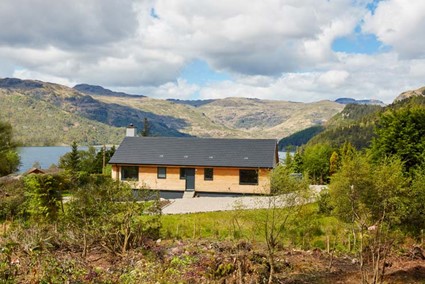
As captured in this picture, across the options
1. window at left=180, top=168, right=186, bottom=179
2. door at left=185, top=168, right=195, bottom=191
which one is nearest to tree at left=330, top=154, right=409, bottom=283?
door at left=185, top=168, right=195, bottom=191

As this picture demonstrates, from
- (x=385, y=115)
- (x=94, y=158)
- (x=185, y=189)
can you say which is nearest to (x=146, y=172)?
(x=185, y=189)

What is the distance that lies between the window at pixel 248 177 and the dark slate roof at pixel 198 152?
740 millimetres

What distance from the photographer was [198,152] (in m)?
34.7

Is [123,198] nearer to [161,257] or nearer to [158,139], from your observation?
[161,257]

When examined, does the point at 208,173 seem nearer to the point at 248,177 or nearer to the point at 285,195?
the point at 248,177

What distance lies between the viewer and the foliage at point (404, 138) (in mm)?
23125

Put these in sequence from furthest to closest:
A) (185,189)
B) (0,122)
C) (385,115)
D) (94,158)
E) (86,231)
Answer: (94,158), (0,122), (185,189), (385,115), (86,231)

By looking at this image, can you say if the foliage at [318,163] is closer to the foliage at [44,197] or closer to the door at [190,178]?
the door at [190,178]

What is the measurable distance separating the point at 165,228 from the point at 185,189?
15.1m

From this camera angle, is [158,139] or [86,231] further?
[158,139]

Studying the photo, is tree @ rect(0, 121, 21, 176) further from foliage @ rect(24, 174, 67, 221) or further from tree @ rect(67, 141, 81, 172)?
foliage @ rect(24, 174, 67, 221)

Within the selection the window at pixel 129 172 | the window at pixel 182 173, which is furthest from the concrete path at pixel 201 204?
the window at pixel 129 172

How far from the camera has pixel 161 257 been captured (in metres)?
12.3

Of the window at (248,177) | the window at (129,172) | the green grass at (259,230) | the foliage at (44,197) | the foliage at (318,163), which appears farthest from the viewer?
the foliage at (318,163)
